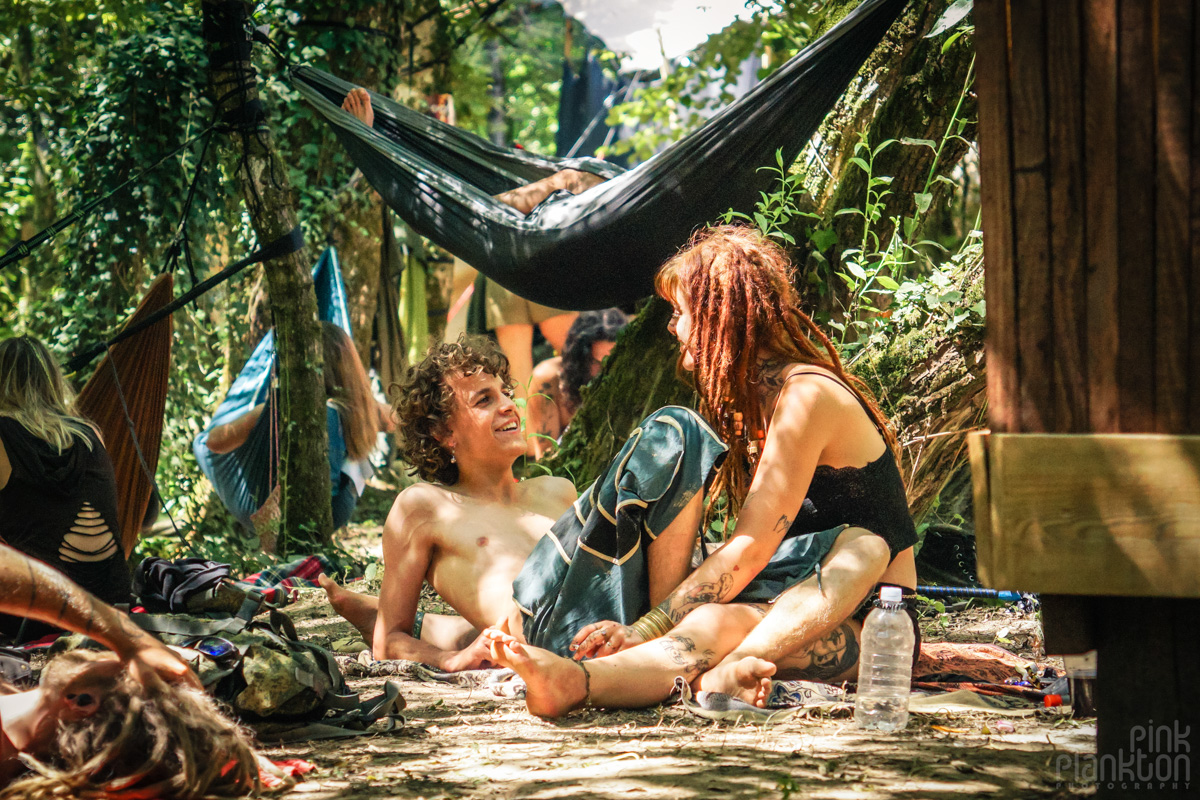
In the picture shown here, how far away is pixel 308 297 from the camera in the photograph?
4199 mm

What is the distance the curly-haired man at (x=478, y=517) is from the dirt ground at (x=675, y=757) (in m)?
0.32

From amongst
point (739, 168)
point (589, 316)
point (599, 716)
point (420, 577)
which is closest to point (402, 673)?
point (420, 577)

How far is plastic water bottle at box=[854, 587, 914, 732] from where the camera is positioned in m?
1.90

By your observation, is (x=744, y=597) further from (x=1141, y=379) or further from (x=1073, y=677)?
(x=1141, y=379)

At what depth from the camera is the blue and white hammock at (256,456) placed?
4.22 m

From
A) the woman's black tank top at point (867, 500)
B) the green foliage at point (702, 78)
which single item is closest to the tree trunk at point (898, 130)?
the woman's black tank top at point (867, 500)

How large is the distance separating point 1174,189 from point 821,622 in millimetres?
1121

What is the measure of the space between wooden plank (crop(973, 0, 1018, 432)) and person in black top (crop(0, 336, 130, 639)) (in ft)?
7.70

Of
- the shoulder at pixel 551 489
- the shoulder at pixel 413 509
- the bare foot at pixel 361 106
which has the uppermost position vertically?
the bare foot at pixel 361 106

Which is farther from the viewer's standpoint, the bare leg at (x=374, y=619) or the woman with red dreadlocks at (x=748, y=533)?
the bare leg at (x=374, y=619)

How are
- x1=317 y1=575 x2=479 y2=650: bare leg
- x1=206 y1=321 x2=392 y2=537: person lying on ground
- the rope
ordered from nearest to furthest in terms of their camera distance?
1. x1=317 y1=575 x2=479 y2=650: bare leg
2. the rope
3. x1=206 y1=321 x2=392 y2=537: person lying on ground

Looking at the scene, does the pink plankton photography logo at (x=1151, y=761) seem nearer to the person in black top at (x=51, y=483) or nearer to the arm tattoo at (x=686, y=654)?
the arm tattoo at (x=686, y=654)

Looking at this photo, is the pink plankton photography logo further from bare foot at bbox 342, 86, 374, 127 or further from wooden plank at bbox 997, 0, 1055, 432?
bare foot at bbox 342, 86, 374, 127

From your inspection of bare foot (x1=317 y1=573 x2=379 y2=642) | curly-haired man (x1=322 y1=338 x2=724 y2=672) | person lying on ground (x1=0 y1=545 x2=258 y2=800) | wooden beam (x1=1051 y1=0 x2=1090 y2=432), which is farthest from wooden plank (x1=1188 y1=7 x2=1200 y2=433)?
bare foot (x1=317 y1=573 x2=379 y2=642)
